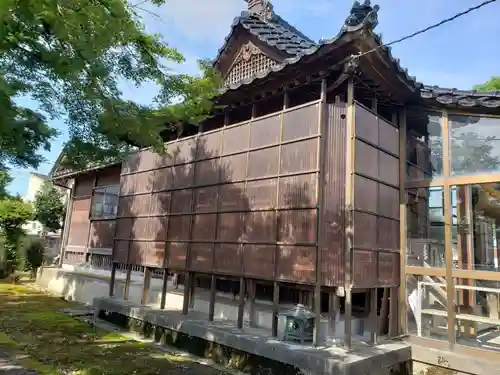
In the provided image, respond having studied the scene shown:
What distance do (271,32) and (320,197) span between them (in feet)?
17.9

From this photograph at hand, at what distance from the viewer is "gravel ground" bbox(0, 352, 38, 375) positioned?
17.6 ft

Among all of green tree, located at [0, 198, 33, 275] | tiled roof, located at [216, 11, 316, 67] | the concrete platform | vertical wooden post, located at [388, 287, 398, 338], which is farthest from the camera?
green tree, located at [0, 198, 33, 275]

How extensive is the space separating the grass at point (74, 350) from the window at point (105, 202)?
4365 mm

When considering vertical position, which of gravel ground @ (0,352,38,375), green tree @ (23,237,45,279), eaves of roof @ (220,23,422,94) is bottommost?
gravel ground @ (0,352,38,375)

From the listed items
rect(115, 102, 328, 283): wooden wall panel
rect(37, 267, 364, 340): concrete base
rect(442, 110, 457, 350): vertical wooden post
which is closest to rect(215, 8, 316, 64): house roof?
rect(115, 102, 328, 283): wooden wall panel

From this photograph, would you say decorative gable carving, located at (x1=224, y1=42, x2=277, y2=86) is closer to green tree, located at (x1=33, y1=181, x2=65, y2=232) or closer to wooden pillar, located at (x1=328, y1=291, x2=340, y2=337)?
wooden pillar, located at (x1=328, y1=291, x2=340, y2=337)

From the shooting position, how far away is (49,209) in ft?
57.9

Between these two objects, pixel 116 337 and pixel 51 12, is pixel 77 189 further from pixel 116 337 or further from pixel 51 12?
pixel 51 12

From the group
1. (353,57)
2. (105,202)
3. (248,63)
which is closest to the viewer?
(353,57)

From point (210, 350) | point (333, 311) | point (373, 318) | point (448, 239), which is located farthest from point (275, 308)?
point (448, 239)

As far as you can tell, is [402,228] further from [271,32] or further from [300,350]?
[271,32]

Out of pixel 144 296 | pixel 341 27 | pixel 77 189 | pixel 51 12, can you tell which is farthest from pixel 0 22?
pixel 77 189

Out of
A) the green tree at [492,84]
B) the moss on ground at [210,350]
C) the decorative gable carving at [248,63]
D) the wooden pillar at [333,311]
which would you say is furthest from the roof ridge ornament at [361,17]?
Result: the green tree at [492,84]

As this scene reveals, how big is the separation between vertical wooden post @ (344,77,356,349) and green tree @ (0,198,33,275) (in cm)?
1560
